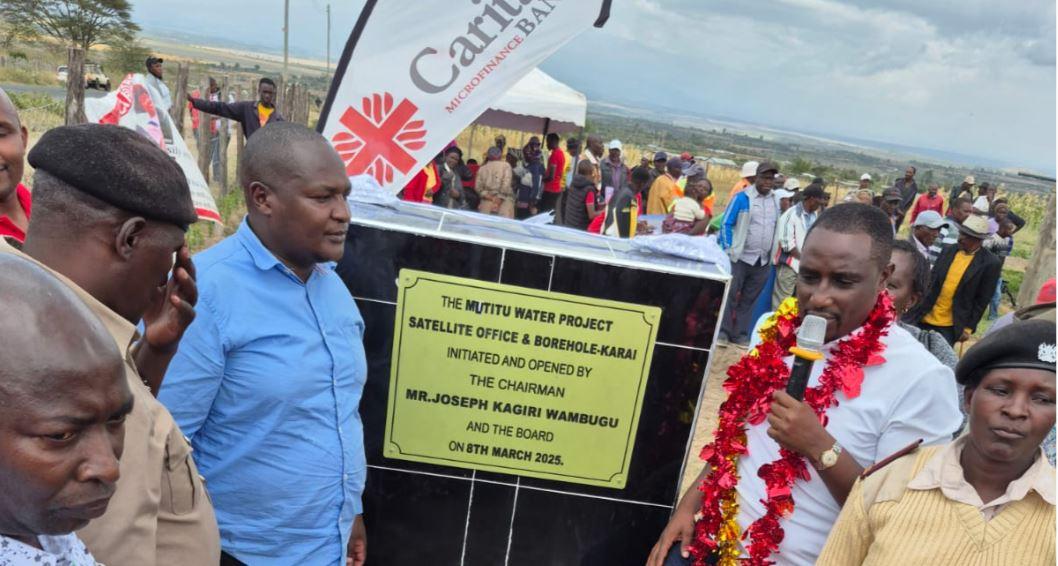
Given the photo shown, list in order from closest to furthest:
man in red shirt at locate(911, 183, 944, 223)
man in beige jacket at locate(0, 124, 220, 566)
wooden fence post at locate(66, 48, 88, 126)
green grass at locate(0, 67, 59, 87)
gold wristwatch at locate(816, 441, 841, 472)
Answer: man in beige jacket at locate(0, 124, 220, 566) < gold wristwatch at locate(816, 441, 841, 472) < wooden fence post at locate(66, 48, 88, 126) < man in red shirt at locate(911, 183, 944, 223) < green grass at locate(0, 67, 59, 87)

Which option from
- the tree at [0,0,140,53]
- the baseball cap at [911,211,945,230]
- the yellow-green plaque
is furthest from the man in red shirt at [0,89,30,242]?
the tree at [0,0,140,53]

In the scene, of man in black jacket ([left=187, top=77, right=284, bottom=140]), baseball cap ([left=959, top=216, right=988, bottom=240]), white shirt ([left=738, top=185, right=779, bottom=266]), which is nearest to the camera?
baseball cap ([left=959, top=216, right=988, bottom=240])

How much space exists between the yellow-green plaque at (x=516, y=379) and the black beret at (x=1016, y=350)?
114 cm

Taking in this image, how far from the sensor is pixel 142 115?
14.4 ft

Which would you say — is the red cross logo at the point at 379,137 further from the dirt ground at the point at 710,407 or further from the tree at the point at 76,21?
the tree at the point at 76,21

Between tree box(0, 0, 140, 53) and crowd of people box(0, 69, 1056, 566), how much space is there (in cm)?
5296

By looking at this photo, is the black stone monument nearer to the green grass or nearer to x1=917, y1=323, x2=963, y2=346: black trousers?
x1=917, y1=323, x2=963, y2=346: black trousers

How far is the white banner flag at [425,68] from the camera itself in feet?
10.5

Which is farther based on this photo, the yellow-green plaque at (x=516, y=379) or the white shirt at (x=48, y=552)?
the yellow-green plaque at (x=516, y=379)

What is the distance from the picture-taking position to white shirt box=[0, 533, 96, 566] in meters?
1.03

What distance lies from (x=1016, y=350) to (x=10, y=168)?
3.03 meters

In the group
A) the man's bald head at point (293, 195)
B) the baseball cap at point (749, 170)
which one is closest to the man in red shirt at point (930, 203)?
the baseball cap at point (749, 170)

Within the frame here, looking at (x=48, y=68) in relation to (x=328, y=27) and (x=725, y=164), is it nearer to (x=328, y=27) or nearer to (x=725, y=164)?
(x=328, y=27)

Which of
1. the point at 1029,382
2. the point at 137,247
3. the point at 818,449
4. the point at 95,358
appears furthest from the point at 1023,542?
the point at 137,247
